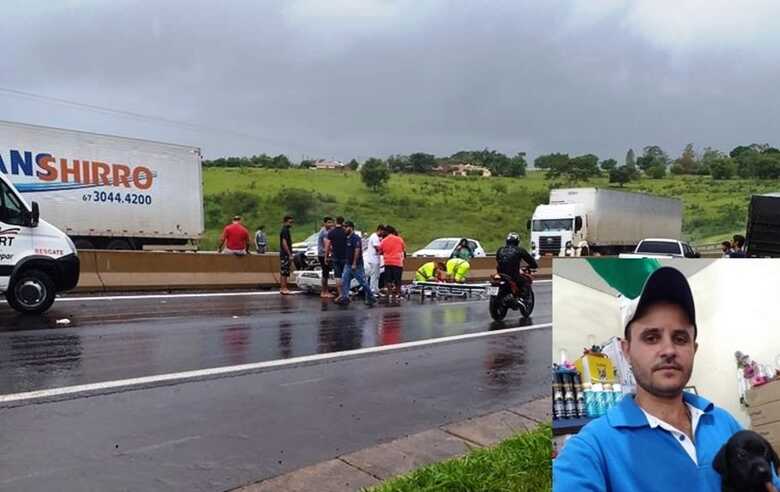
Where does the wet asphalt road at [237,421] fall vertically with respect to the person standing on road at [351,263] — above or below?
below

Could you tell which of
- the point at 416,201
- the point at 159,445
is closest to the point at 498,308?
the point at 159,445

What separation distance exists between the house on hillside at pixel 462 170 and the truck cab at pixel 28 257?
3394 inches

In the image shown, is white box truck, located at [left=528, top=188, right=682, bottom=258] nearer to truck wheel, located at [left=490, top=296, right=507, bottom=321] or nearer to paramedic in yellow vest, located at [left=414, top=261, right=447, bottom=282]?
paramedic in yellow vest, located at [left=414, top=261, right=447, bottom=282]

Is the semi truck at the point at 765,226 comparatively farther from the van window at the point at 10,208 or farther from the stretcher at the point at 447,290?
the stretcher at the point at 447,290

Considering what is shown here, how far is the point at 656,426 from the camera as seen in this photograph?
1971 mm

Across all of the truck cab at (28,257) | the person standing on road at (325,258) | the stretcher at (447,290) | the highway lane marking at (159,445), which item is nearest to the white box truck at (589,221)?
the stretcher at (447,290)

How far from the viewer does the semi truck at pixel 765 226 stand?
5500 millimetres

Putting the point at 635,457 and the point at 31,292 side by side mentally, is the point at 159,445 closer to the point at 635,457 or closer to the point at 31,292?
the point at 635,457

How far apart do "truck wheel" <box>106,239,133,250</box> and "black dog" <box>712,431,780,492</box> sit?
2586 centimetres

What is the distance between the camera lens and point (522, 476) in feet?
14.6

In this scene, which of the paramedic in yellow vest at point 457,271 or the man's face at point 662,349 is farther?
the paramedic in yellow vest at point 457,271

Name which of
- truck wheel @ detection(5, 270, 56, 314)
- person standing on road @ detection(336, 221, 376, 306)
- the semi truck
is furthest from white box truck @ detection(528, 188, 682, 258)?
the semi truck

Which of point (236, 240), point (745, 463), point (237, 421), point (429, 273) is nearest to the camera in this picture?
point (745, 463)

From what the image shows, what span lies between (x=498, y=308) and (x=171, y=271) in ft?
28.5
